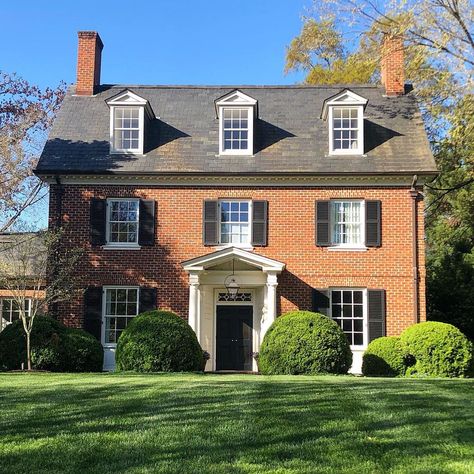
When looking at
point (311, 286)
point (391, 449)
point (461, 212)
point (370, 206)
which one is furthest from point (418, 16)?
point (391, 449)

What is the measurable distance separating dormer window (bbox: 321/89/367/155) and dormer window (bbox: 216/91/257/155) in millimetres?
2304

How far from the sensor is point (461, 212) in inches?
956

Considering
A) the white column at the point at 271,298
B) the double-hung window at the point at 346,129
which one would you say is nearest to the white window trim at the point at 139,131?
the white column at the point at 271,298

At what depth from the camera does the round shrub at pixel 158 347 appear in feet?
48.2

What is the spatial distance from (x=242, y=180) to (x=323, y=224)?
8.52ft

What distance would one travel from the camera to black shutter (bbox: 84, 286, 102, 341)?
1819cm

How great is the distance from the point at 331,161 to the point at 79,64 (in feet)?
29.1

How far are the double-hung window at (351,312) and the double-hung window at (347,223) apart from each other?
1371 mm

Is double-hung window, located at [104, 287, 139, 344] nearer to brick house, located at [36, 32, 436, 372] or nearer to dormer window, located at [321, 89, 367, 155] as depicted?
brick house, located at [36, 32, 436, 372]

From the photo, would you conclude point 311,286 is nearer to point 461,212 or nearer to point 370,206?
point 370,206

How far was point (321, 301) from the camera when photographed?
59.6 ft

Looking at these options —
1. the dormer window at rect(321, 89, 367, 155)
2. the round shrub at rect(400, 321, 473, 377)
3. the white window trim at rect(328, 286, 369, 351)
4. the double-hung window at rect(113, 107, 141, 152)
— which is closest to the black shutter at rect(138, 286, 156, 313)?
the double-hung window at rect(113, 107, 141, 152)

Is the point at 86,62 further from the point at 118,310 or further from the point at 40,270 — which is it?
the point at 118,310

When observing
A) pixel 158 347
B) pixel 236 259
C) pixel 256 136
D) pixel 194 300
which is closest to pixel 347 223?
pixel 236 259
